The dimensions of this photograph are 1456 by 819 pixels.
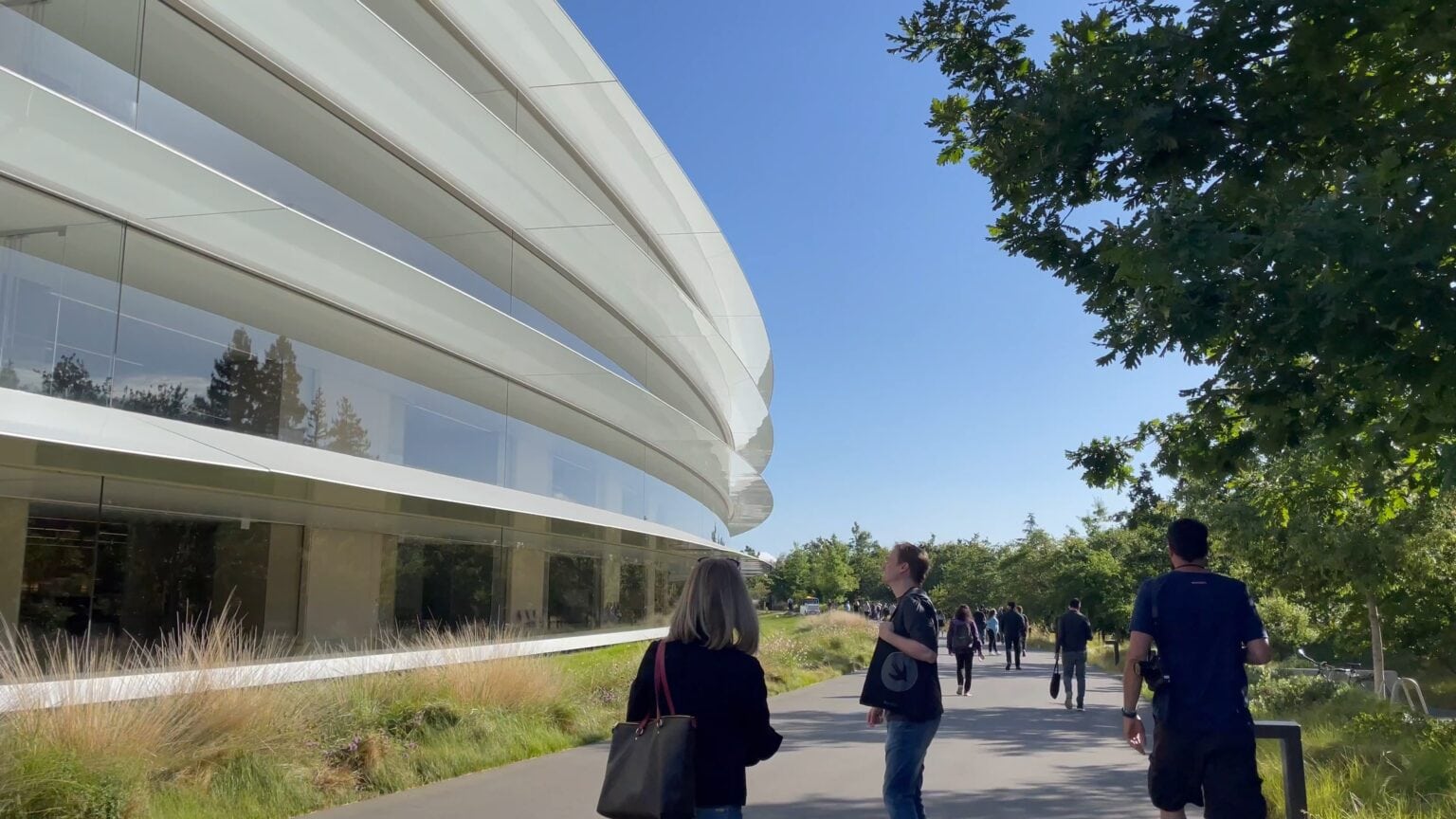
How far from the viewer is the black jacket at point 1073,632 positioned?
1516 cm

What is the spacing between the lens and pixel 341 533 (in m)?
17.2

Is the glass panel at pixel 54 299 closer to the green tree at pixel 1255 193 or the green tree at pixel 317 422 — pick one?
the green tree at pixel 317 422

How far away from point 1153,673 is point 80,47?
12.5 metres

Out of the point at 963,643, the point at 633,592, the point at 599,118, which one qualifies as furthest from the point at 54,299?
the point at 633,592

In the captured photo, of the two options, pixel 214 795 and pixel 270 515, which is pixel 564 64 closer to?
pixel 270 515

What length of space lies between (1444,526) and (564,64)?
59.8 ft

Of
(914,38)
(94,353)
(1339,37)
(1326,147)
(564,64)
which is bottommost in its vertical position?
(94,353)

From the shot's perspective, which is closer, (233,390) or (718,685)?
(718,685)

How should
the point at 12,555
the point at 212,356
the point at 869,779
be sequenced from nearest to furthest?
the point at 869,779 < the point at 12,555 < the point at 212,356

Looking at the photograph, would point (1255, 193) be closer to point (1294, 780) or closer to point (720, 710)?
point (1294, 780)

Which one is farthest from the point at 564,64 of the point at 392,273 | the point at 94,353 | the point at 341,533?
the point at 94,353

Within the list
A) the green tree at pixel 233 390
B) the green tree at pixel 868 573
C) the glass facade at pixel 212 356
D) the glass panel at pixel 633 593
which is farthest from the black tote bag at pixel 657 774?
the green tree at pixel 868 573

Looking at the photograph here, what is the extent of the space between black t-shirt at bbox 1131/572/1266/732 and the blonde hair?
1.89m

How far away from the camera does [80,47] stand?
38.5ft
